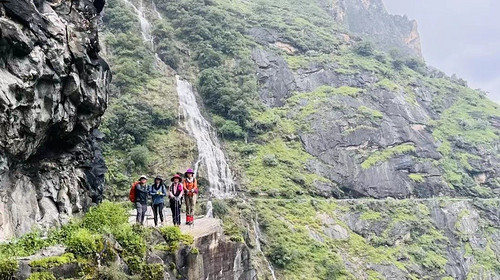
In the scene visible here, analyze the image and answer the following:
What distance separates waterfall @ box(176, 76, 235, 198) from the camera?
3209 cm

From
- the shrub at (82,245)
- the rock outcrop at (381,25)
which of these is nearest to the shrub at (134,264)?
the shrub at (82,245)

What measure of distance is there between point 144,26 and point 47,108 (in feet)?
122

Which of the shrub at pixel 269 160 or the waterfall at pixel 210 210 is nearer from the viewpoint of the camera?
the waterfall at pixel 210 210

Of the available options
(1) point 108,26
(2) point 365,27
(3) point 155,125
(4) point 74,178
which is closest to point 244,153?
(3) point 155,125

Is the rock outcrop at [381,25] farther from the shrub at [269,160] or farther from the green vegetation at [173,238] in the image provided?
the green vegetation at [173,238]

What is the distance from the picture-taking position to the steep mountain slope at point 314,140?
1160 inches

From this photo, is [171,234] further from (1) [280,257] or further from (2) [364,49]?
(2) [364,49]

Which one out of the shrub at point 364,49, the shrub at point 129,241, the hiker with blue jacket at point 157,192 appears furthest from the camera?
the shrub at point 364,49

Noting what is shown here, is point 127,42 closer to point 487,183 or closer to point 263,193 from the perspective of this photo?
point 263,193

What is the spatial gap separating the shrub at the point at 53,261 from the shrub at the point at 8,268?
1.23 ft

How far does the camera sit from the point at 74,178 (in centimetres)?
1571

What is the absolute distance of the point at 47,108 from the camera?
12539 mm

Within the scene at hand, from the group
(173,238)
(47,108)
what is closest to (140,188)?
(173,238)

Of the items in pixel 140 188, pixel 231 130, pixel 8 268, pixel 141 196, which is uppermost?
pixel 231 130
